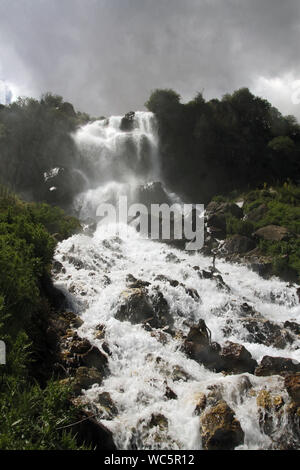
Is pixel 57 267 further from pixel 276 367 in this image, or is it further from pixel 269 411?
pixel 269 411

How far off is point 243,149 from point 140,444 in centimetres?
4322

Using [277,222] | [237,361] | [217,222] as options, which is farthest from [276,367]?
[217,222]

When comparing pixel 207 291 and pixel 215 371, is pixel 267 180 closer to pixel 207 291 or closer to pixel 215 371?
pixel 207 291

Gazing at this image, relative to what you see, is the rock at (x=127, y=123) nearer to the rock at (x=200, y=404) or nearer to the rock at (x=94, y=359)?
the rock at (x=94, y=359)

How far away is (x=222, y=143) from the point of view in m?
45.1

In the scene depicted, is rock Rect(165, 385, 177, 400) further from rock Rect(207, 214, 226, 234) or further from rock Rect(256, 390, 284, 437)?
rock Rect(207, 214, 226, 234)

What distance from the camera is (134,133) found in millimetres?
43219

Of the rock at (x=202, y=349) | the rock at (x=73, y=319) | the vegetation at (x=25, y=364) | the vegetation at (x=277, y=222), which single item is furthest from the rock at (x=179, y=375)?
the vegetation at (x=277, y=222)

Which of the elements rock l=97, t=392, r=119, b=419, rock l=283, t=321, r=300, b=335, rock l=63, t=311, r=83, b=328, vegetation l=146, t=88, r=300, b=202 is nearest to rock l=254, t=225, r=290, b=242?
rock l=283, t=321, r=300, b=335

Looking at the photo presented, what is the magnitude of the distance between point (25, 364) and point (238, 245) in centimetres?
1788

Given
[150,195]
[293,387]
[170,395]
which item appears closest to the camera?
[293,387]

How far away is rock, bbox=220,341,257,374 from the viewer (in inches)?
427

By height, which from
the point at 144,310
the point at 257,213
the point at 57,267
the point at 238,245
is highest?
the point at 257,213
